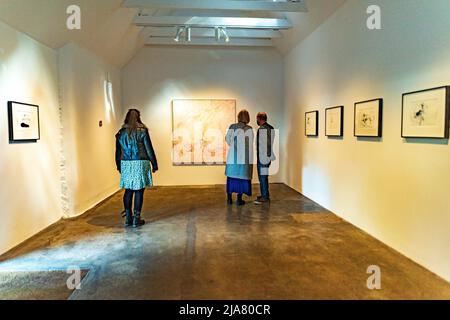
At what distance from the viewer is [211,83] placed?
281 inches

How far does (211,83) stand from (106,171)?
2.87m

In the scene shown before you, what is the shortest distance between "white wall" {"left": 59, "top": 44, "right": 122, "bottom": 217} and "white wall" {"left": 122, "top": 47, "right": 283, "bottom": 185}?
2.57ft

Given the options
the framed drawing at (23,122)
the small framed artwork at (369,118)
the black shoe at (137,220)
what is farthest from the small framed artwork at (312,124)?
the framed drawing at (23,122)

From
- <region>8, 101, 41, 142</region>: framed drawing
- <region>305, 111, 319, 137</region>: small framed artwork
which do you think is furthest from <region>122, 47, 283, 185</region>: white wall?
<region>8, 101, 41, 142</region>: framed drawing

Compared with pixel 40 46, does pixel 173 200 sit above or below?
below

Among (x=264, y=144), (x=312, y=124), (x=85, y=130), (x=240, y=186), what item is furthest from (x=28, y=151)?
(x=312, y=124)

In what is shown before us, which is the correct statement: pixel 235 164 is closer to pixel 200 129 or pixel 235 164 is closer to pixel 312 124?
pixel 312 124

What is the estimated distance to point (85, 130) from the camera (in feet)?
16.3

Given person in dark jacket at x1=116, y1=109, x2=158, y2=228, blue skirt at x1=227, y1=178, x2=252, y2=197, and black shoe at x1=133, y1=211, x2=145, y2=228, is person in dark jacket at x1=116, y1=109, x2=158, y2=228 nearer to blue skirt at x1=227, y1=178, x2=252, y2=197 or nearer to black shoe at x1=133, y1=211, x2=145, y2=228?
black shoe at x1=133, y1=211, x2=145, y2=228

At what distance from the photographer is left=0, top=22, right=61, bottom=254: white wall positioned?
3.18 meters

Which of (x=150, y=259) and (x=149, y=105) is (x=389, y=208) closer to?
(x=150, y=259)

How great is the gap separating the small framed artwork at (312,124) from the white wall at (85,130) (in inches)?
140

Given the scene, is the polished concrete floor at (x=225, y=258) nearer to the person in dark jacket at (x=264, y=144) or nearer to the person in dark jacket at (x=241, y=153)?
the person in dark jacket at (x=241, y=153)
